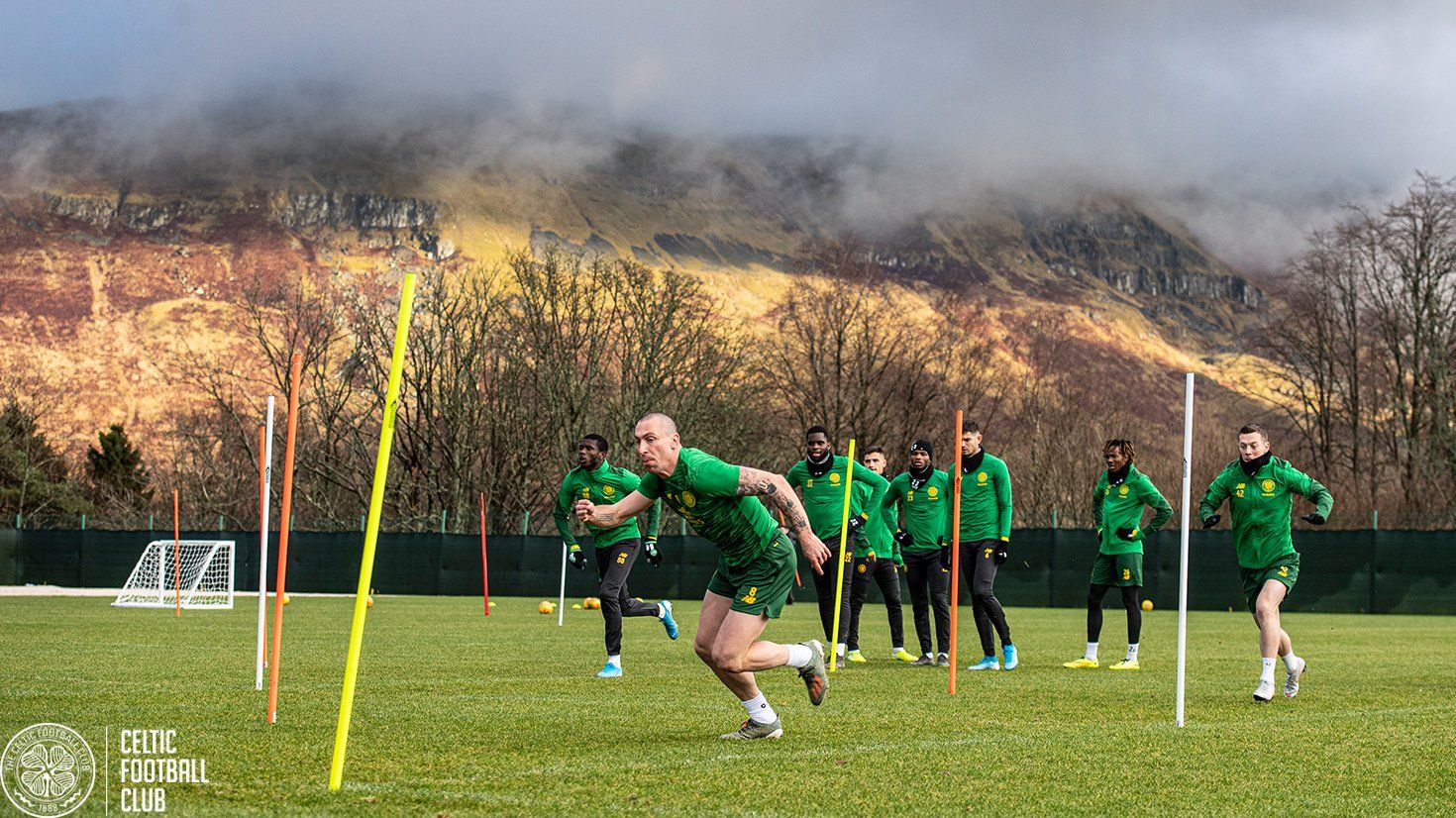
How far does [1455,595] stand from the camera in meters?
32.1

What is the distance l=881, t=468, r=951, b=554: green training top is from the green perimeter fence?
737 inches

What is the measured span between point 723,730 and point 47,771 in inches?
151

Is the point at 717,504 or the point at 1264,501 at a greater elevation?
the point at 1264,501

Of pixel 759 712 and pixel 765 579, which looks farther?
pixel 765 579

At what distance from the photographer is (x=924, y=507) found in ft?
50.3

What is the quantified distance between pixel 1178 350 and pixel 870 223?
36681 mm

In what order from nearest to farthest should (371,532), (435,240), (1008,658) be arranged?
1. (371,532)
2. (1008,658)
3. (435,240)

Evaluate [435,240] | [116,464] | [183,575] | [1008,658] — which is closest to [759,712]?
[1008,658]

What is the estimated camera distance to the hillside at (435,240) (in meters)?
117

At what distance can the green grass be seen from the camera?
684 centimetres

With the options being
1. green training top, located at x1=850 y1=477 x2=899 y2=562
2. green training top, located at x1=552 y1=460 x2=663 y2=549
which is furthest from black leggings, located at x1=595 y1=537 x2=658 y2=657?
green training top, located at x1=850 y1=477 x2=899 y2=562

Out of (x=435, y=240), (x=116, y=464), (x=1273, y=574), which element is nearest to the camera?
(x=1273, y=574)

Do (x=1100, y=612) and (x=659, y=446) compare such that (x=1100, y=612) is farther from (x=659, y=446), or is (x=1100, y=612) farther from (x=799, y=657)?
(x=659, y=446)

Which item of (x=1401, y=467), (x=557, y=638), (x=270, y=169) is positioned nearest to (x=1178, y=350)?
(x=270, y=169)
